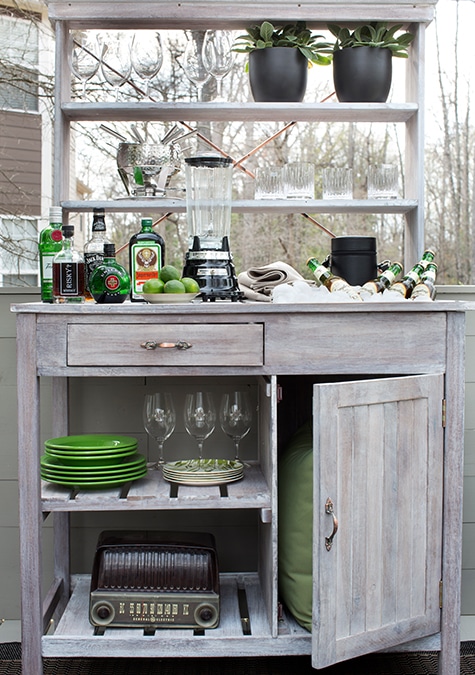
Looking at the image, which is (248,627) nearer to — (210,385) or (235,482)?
(235,482)

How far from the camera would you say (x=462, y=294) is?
2531mm

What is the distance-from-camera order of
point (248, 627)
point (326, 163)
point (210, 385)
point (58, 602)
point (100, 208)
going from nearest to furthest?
point (248, 627), point (100, 208), point (58, 602), point (210, 385), point (326, 163)

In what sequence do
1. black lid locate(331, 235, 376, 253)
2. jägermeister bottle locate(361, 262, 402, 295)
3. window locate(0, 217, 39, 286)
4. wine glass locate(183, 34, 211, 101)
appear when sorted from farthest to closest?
window locate(0, 217, 39, 286), wine glass locate(183, 34, 211, 101), black lid locate(331, 235, 376, 253), jägermeister bottle locate(361, 262, 402, 295)

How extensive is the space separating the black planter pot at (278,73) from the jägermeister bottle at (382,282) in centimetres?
59

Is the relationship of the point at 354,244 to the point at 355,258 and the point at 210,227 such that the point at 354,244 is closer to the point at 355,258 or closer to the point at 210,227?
the point at 355,258

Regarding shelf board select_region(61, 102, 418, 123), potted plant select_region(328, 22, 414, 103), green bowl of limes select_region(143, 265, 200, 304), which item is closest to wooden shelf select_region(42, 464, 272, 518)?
green bowl of limes select_region(143, 265, 200, 304)

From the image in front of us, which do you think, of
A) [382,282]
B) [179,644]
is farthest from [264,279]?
[179,644]

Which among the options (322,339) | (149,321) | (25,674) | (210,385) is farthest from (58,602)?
(322,339)

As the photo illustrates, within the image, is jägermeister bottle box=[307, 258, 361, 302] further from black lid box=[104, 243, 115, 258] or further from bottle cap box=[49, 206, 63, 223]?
bottle cap box=[49, 206, 63, 223]

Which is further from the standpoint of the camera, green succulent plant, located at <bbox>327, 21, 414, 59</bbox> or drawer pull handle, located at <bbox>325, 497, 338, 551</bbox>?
green succulent plant, located at <bbox>327, 21, 414, 59</bbox>

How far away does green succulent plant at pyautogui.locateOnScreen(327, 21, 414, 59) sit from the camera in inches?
89.0

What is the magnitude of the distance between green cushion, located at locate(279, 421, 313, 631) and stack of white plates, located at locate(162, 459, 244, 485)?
0.49ft

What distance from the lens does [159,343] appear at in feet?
6.18

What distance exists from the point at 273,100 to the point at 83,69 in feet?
1.87
